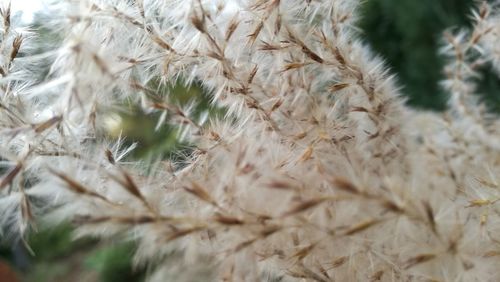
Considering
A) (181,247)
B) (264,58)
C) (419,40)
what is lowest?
(419,40)

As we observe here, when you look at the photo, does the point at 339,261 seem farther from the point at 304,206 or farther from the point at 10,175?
the point at 10,175

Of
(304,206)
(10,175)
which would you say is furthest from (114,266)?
(304,206)

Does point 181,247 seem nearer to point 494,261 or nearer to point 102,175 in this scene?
point 102,175

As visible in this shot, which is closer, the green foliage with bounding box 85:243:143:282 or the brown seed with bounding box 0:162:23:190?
the brown seed with bounding box 0:162:23:190

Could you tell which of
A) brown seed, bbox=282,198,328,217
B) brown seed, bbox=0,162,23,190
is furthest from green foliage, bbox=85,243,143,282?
brown seed, bbox=282,198,328,217

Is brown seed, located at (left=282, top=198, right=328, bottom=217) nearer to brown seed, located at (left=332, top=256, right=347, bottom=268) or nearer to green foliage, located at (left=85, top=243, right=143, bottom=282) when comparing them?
brown seed, located at (left=332, top=256, right=347, bottom=268)

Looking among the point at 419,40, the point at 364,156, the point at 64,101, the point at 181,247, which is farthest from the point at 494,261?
the point at 419,40

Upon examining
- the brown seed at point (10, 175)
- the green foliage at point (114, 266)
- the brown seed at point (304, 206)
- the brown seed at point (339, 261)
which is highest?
the brown seed at point (304, 206)

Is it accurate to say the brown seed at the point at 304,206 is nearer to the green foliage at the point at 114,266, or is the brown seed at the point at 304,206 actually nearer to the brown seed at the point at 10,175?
the brown seed at the point at 10,175

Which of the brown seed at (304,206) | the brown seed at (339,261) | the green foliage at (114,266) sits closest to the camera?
the brown seed at (304,206)

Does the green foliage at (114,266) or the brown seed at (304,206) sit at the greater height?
the brown seed at (304,206)

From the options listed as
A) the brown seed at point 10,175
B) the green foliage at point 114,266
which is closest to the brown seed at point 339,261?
the brown seed at point 10,175
